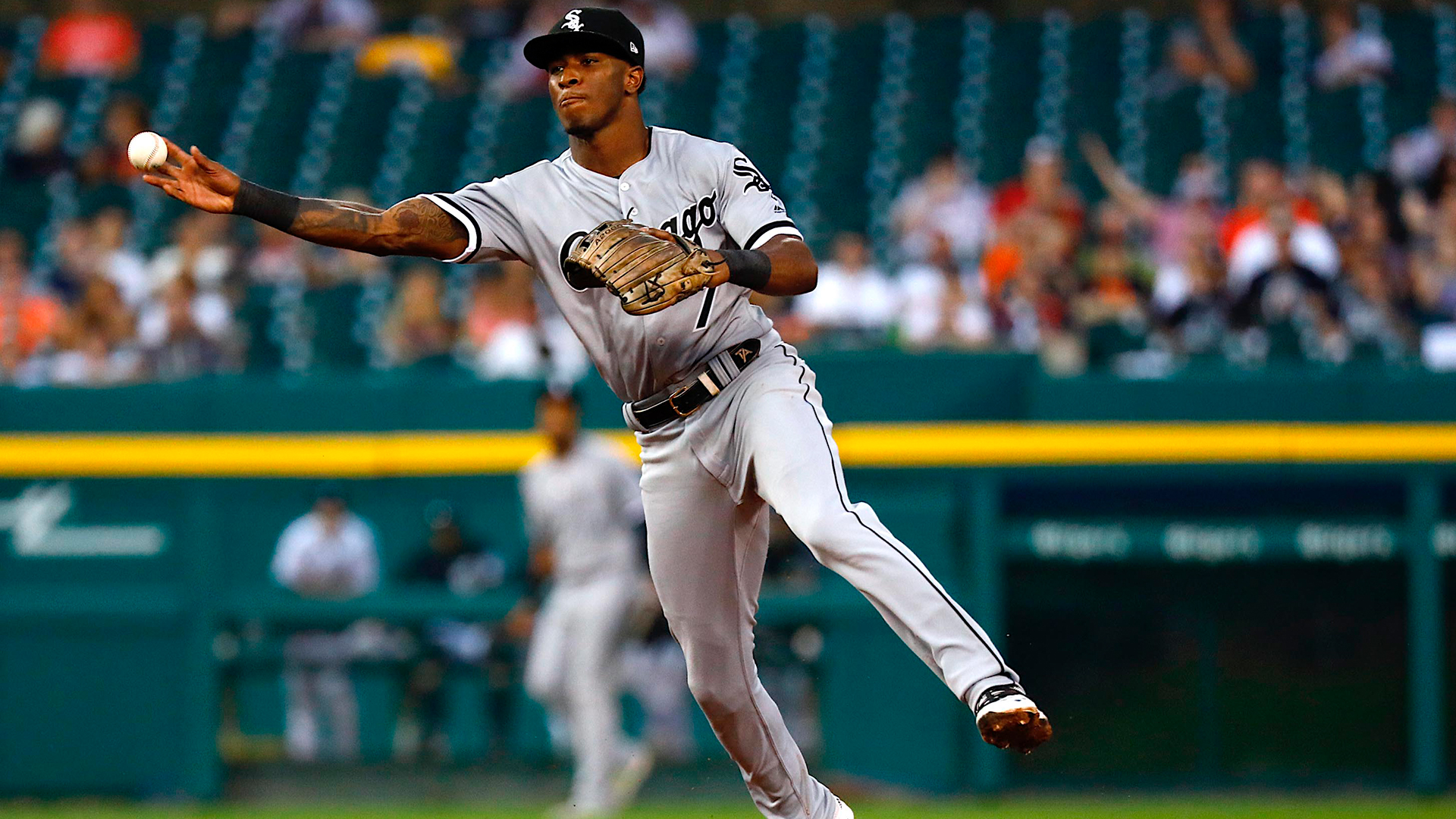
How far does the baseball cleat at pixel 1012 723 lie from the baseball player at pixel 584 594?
3848 mm

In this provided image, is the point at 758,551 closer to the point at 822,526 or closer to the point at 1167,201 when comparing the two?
the point at 822,526

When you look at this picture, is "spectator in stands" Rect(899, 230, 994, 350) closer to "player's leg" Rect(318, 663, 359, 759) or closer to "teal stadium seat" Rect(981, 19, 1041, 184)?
"teal stadium seat" Rect(981, 19, 1041, 184)

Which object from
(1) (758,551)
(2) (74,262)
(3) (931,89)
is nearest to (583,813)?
(1) (758,551)

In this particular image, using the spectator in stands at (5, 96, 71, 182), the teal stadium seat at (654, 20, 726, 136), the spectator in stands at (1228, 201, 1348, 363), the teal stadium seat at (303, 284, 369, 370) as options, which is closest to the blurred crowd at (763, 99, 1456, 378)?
the spectator in stands at (1228, 201, 1348, 363)

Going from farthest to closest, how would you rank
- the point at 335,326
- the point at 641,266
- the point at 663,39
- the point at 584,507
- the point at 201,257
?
the point at 663,39 < the point at 201,257 < the point at 335,326 < the point at 584,507 < the point at 641,266

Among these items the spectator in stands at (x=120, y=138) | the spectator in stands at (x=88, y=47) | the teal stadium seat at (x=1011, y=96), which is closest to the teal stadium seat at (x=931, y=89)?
the teal stadium seat at (x=1011, y=96)

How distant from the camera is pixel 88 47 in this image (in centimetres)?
1292

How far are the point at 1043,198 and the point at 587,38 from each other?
6056 mm

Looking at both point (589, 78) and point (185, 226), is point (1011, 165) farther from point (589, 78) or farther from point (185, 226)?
point (589, 78)

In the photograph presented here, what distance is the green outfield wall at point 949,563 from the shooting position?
7590 millimetres

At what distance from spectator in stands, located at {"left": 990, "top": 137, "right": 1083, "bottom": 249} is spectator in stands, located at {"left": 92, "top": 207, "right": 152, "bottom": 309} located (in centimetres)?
456

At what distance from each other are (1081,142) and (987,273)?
1.78 meters

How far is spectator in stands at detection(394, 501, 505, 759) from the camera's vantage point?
771 centimetres

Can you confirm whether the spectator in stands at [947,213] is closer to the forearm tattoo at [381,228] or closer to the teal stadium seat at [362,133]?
the teal stadium seat at [362,133]
